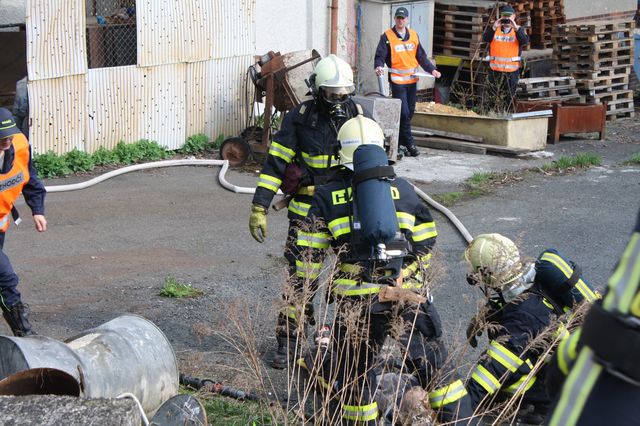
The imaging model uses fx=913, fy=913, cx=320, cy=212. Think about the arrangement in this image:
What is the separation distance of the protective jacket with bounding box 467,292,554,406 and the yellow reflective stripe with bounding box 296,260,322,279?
0.90 m

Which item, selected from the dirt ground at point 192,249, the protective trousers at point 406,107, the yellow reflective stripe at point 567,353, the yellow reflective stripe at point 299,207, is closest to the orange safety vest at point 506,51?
the protective trousers at point 406,107

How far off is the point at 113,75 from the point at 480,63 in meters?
6.62

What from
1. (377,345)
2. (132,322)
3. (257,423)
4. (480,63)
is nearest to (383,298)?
(377,345)

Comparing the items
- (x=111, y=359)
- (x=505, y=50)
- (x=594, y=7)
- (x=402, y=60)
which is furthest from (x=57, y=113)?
(x=594, y=7)

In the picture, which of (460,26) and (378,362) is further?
(460,26)

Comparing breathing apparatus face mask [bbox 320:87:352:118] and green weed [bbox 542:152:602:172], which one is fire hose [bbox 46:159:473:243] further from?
breathing apparatus face mask [bbox 320:87:352:118]

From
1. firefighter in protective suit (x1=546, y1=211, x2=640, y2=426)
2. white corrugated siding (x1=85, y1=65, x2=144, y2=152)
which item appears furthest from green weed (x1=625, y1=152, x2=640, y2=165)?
firefighter in protective suit (x1=546, y1=211, x2=640, y2=426)

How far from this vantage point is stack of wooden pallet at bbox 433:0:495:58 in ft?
51.1

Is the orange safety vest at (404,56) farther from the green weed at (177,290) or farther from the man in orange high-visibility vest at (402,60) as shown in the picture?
the green weed at (177,290)

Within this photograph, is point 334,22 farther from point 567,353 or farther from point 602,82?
point 567,353

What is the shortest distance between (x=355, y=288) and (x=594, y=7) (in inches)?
645

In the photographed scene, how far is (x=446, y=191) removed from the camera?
412 inches

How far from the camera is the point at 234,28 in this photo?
41.0 ft

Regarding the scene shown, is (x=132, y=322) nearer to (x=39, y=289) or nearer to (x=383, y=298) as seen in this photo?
(x=383, y=298)
